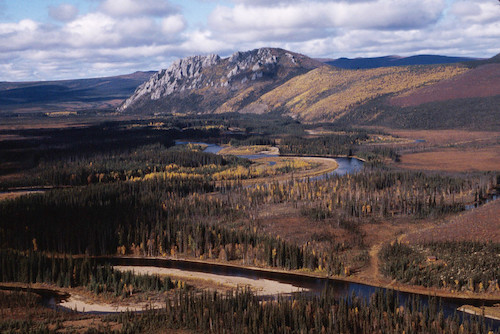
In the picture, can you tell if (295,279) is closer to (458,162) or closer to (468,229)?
(468,229)

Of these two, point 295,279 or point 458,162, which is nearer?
point 295,279

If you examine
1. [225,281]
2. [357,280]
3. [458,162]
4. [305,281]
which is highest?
[458,162]

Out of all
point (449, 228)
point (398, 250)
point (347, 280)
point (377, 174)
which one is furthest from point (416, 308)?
point (377, 174)

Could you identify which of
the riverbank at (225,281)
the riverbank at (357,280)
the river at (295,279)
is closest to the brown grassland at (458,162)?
the riverbank at (357,280)

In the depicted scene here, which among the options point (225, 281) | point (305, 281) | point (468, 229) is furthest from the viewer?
point (468, 229)

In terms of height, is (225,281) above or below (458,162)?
below

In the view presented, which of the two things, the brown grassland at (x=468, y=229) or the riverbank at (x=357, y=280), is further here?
the brown grassland at (x=468, y=229)

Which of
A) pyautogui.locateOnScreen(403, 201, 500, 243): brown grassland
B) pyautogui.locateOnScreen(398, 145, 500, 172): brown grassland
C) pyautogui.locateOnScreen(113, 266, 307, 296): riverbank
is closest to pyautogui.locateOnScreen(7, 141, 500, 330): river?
pyautogui.locateOnScreen(113, 266, 307, 296): riverbank

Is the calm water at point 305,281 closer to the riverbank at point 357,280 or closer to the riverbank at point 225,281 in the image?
the riverbank at point 357,280

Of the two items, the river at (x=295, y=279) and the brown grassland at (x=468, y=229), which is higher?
the brown grassland at (x=468, y=229)

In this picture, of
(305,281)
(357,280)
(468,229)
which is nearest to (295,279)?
(305,281)

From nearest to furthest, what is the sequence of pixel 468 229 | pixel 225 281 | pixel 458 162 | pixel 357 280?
pixel 357 280, pixel 225 281, pixel 468 229, pixel 458 162

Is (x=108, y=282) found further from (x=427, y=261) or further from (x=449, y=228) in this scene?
(x=449, y=228)
